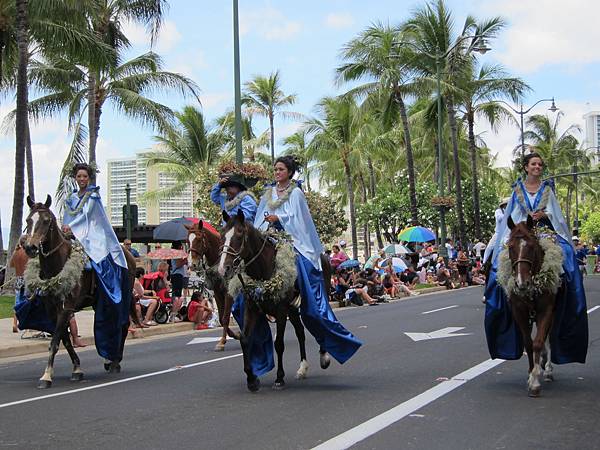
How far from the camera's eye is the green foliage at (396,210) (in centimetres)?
5975

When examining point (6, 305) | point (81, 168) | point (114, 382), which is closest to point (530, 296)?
point (114, 382)

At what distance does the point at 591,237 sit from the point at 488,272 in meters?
115

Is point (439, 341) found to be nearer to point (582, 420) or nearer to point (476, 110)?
point (582, 420)

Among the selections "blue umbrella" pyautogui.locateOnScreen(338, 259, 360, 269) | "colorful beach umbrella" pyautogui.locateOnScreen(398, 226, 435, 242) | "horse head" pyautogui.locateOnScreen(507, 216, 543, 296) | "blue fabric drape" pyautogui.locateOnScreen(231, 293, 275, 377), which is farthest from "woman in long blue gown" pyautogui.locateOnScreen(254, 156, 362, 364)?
"colorful beach umbrella" pyautogui.locateOnScreen(398, 226, 435, 242)

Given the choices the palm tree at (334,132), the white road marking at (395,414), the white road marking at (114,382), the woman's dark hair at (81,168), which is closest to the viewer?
the white road marking at (395,414)

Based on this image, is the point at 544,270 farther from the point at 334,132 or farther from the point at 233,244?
the point at 334,132

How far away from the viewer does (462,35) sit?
4341 cm

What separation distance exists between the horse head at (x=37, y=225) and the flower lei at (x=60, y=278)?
399mm

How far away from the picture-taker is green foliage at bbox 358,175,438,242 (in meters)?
59.8

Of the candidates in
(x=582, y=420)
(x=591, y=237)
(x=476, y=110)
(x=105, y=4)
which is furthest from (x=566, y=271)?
(x=591, y=237)

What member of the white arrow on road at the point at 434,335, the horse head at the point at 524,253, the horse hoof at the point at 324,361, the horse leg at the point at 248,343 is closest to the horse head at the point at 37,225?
the horse leg at the point at 248,343

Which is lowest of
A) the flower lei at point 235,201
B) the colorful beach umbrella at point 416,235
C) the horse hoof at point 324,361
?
the horse hoof at point 324,361

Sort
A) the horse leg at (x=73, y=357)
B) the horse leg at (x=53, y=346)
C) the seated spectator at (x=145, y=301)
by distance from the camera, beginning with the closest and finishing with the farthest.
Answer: the horse leg at (x=53, y=346) → the horse leg at (x=73, y=357) → the seated spectator at (x=145, y=301)

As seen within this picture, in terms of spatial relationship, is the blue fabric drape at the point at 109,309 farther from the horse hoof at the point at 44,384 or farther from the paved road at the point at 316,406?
the horse hoof at the point at 44,384
